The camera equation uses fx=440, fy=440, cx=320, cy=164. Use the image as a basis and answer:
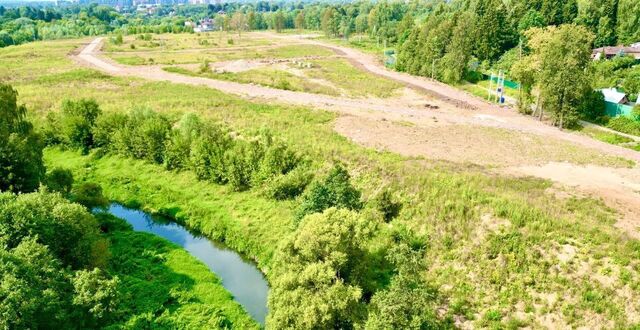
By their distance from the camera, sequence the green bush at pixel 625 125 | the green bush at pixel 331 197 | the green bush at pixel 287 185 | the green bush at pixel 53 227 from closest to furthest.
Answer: the green bush at pixel 53 227 < the green bush at pixel 331 197 < the green bush at pixel 287 185 < the green bush at pixel 625 125

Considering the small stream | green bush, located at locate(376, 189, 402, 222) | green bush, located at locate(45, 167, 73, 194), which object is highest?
green bush, located at locate(45, 167, 73, 194)

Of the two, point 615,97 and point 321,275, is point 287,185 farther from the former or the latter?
point 615,97

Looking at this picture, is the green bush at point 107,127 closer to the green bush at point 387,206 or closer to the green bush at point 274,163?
the green bush at point 274,163

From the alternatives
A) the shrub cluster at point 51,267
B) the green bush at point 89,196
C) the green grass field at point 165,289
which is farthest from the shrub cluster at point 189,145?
the shrub cluster at point 51,267

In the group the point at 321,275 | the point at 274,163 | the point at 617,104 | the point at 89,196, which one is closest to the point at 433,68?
the point at 617,104

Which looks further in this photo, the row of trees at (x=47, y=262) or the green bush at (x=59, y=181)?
the green bush at (x=59, y=181)

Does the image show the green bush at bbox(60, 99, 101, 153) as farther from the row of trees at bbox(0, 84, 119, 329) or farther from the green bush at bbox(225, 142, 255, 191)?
the green bush at bbox(225, 142, 255, 191)

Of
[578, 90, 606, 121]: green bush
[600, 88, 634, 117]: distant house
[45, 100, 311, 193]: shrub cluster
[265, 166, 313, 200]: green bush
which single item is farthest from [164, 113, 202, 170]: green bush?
[600, 88, 634, 117]: distant house
